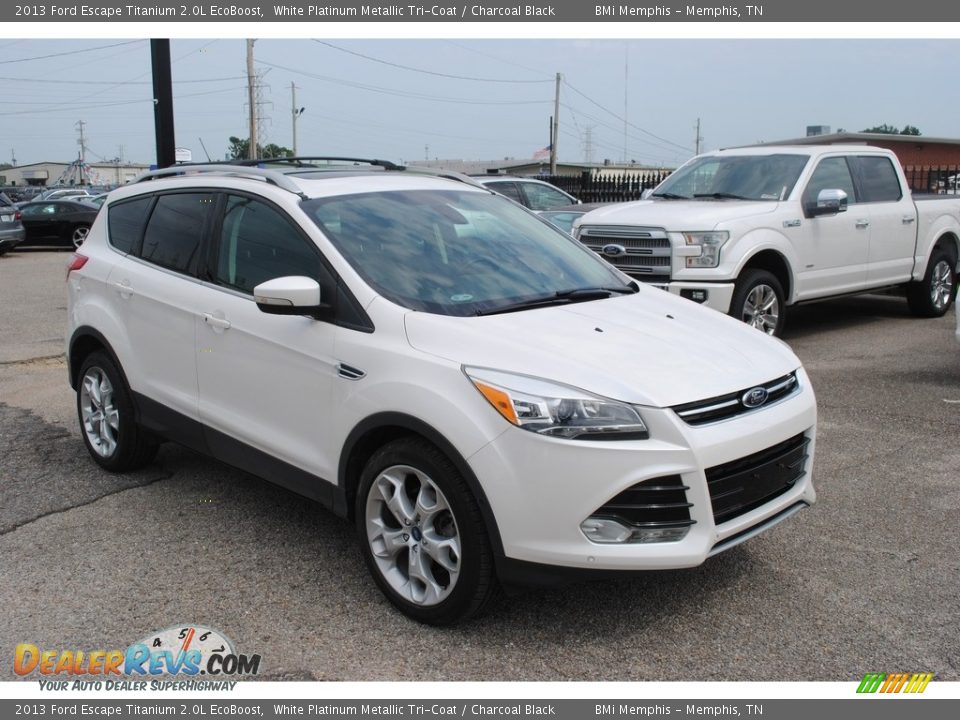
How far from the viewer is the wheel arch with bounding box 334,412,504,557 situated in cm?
339

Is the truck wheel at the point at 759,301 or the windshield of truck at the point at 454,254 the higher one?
the windshield of truck at the point at 454,254

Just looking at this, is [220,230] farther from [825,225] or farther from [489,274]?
[825,225]

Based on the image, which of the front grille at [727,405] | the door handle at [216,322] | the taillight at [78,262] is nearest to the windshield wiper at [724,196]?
the front grille at [727,405]

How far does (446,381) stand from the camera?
11.5 ft

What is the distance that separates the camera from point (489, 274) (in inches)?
169

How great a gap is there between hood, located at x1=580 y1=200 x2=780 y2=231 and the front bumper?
557cm

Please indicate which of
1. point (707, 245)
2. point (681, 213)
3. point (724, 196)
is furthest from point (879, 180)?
point (707, 245)

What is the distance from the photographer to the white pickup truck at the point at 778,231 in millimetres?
8664

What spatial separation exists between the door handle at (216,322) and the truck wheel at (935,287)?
9.11 meters

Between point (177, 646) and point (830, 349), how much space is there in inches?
293

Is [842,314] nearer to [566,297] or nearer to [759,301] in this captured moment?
[759,301]

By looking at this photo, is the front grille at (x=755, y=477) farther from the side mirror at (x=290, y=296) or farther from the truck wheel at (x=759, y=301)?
the truck wheel at (x=759, y=301)

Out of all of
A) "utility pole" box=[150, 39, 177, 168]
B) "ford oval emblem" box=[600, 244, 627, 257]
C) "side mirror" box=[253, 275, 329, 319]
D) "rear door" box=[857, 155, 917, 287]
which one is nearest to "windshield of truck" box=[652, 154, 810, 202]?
"rear door" box=[857, 155, 917, 287]

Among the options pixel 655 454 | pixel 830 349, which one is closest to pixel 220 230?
pixel 655 454
